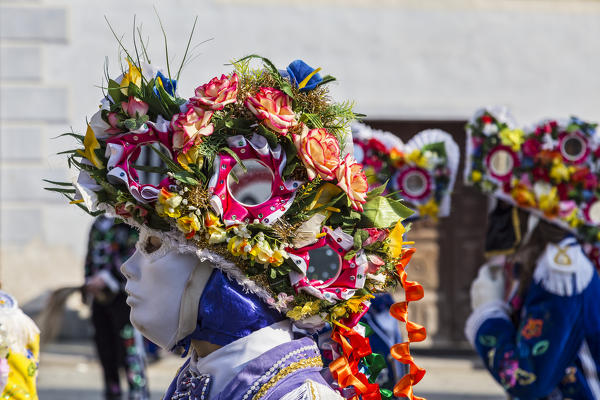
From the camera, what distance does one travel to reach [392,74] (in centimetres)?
925

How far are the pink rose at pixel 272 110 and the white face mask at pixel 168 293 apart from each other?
396 millimetres

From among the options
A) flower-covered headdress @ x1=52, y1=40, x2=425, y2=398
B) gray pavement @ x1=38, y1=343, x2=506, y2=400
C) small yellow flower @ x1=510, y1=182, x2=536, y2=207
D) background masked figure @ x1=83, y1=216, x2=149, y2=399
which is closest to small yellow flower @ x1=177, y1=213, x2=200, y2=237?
flower-covered headdress @ x1=52, y1=40, x2=425, y2=398

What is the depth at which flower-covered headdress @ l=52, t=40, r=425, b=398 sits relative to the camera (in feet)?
7.08

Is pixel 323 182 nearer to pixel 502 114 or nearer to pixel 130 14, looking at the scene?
pixel 502 114

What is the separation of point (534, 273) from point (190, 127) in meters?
2.56

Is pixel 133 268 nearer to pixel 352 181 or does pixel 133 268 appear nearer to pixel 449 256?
pixel 352 181

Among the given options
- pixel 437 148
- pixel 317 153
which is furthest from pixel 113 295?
pixel 317 153

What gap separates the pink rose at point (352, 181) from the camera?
2.20 m

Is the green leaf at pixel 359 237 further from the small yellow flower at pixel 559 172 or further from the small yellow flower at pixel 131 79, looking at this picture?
the small yellow flower at pixel 559 172

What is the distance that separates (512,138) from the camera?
444cm

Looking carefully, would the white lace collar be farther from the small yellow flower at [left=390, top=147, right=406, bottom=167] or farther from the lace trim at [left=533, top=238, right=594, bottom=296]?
the small yellow flower at [left=390, top=147, right=406, bottom=167]

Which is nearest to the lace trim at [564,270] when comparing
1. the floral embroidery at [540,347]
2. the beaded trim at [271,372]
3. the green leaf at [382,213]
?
the floral embroidery at [540,347]

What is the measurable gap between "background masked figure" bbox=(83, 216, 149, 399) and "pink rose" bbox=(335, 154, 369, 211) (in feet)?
12.7

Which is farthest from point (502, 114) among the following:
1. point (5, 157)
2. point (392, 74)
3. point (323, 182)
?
point (5, 157)
